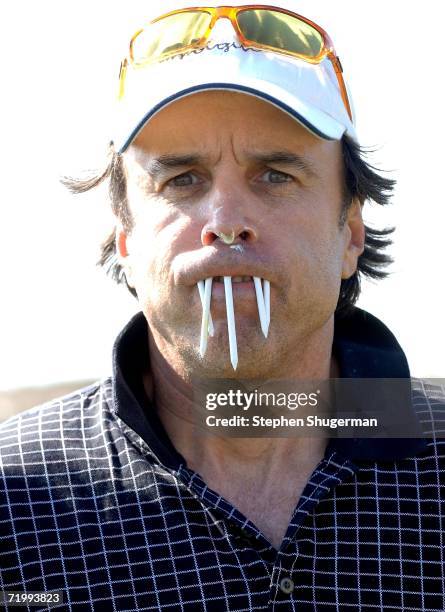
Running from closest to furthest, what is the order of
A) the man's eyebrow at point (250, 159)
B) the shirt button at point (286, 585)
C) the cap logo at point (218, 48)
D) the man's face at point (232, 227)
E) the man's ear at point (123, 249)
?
the shirt button at point (286, 585) < the man's face at point (232, 227) < the man's eyebrow at point (250, 159) < the cap logo at point (218, 48) < the man's ear at point (123, 249)

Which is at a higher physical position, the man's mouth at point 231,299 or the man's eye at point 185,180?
the man's eye at point 185,180

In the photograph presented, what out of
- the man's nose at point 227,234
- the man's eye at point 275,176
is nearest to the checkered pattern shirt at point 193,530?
the man's nose at point 227,234

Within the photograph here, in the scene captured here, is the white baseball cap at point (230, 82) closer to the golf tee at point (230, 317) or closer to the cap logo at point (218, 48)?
the cap logo at point (218, 48)

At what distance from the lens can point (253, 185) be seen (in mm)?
3426

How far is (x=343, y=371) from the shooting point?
378 cm

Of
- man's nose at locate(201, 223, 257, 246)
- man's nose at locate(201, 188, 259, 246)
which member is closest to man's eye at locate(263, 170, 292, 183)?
man's nose at locate(201, 188, 259, 246)

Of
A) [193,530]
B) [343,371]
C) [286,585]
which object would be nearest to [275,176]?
[343,371]

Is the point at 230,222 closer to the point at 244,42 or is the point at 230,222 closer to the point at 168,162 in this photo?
the point at 168,162

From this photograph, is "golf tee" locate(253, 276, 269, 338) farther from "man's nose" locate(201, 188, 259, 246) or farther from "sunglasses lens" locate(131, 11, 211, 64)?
"sunglasses lens" locate(131, 11, 211, 64)

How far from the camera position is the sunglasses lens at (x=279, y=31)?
361 centimetres

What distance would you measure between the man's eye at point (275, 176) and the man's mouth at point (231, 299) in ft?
1.20

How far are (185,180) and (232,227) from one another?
31cm

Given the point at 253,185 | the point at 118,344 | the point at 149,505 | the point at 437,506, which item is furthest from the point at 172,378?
the point at 437,506

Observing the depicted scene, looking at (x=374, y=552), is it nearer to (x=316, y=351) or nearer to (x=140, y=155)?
(x=316, y=351)
